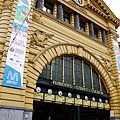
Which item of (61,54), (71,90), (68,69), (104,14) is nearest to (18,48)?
(61,54)

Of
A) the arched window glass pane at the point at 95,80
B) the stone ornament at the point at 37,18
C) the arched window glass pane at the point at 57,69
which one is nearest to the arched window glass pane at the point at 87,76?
the arched window glass pane at the point at 95,80

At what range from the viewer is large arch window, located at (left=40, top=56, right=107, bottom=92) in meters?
15.5

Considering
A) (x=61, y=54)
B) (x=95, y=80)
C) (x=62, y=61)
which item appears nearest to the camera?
(x=61, y=54)

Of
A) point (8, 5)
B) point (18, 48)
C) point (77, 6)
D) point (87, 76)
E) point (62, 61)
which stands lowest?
point (87, 76)

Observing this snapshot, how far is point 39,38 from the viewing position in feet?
49.3

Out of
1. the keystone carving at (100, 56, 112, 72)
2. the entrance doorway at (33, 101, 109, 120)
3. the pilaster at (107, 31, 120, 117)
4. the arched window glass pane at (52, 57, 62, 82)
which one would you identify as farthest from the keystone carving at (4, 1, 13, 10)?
the pilaster at (107, 31, 120, 117)

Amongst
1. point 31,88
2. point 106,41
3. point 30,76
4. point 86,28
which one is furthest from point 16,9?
point 106,41

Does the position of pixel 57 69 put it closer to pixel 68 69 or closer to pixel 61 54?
pixel 68 69

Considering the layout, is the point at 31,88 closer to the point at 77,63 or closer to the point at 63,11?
the point at 77,63

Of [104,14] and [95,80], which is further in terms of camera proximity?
[104,14]

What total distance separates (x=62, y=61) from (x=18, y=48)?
217 inches

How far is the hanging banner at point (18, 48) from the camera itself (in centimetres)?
1152

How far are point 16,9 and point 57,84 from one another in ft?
26.1

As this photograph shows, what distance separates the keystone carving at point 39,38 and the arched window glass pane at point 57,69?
7.37ft
